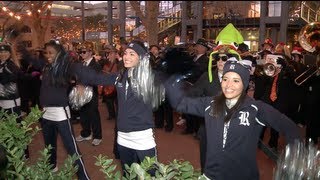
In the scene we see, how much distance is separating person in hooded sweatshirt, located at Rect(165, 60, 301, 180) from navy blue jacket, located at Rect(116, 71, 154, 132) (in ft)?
2.92

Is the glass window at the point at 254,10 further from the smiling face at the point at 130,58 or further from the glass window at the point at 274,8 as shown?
the smiling face at the point at 130,58

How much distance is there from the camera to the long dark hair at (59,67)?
4.59 meters

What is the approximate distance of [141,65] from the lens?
12.2ft

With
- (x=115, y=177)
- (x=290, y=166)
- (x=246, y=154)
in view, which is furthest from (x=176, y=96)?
(x=115, y=177)

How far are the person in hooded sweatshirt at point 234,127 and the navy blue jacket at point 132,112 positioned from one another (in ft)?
2.92

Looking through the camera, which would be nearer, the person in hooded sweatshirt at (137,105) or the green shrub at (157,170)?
the green shrub at (157,170)

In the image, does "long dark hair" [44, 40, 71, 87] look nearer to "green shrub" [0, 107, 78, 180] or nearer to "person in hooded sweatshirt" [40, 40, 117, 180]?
"person in hooded sweatshirt" [40, 40, 117, 180]

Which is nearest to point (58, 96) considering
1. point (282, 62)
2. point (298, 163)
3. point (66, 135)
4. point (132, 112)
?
point (66, 135)

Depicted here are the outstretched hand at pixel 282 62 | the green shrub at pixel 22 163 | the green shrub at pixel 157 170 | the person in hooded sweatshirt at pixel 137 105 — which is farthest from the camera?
the outstretched hand at pixel 282 62

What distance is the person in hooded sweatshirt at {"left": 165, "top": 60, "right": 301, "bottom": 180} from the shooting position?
9.20 feet

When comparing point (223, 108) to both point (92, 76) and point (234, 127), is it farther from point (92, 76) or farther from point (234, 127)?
point (92, 76)

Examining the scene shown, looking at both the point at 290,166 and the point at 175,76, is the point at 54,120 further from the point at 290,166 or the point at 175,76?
the point at 290,166

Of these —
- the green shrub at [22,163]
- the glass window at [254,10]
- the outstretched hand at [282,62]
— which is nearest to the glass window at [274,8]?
the glass window at [254,10]

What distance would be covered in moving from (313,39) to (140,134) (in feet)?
17.0
